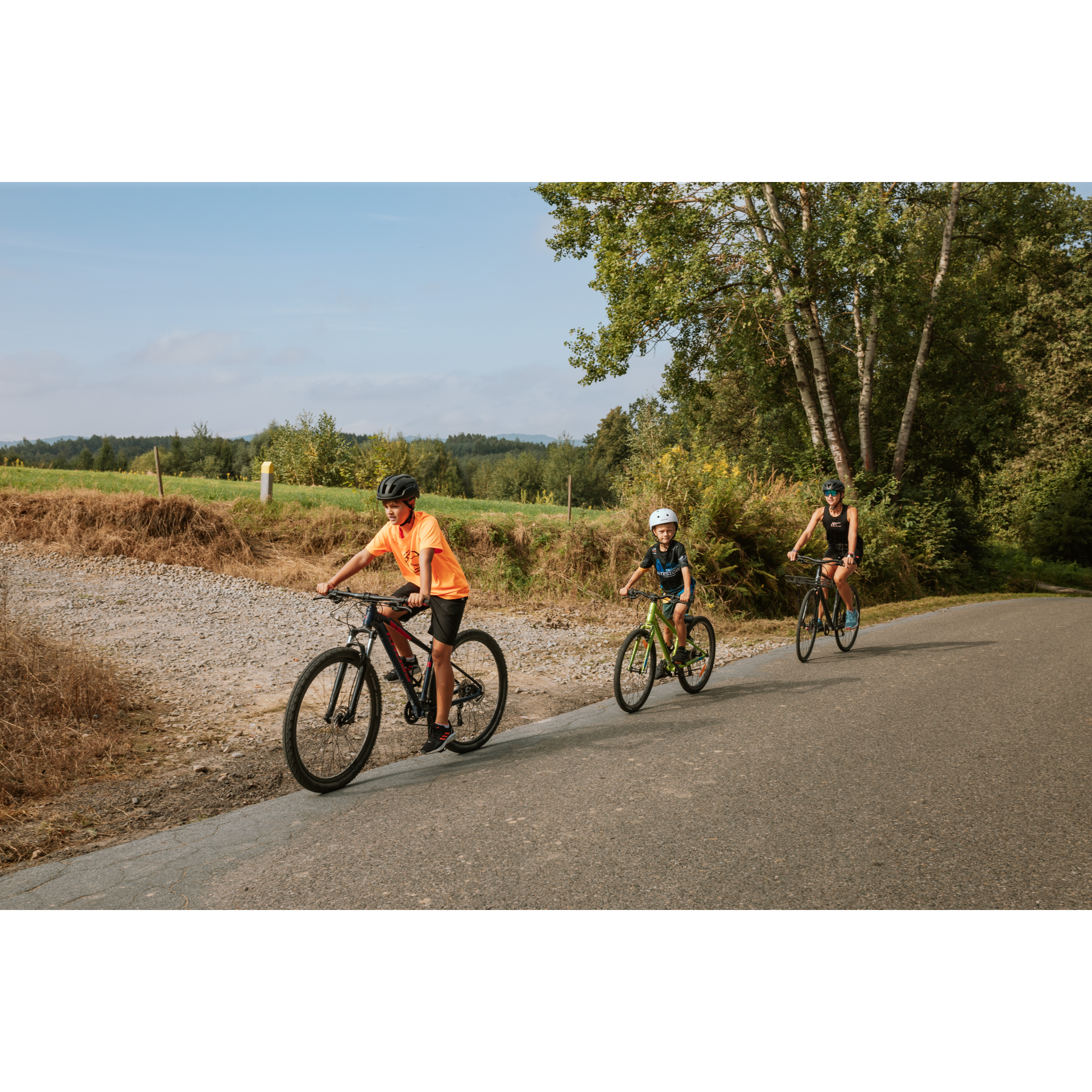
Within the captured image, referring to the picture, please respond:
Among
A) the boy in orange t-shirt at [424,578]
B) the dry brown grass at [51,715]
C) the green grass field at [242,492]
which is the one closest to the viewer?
the dry brown grass at [51,715]

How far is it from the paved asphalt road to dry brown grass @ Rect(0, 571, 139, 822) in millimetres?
1347

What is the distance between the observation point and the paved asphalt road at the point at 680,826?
12.4 ft

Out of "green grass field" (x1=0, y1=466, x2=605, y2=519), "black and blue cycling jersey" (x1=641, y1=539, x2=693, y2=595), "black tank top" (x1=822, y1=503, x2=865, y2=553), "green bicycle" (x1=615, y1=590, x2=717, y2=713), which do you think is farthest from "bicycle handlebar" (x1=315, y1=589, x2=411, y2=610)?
"green grass field" (x1=0, y1=466, x2=605, y2=519)

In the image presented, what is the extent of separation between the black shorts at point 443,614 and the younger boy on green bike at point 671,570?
2.30 m

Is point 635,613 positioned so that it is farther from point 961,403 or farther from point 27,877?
point 961,403

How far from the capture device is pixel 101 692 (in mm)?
6836

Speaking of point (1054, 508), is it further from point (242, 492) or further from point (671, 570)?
point (671, 570)

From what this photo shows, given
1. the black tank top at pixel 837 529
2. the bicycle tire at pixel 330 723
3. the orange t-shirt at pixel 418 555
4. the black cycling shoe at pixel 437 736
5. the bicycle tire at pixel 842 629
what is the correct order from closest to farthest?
the bicycle tire at pixel 330 723 < the orange t-shirt at pixel 418 555 < the black cycling shoe at pixel 437 736 < the bicycle tire at pixel 842 629 < the black tank top at pixel 837 529

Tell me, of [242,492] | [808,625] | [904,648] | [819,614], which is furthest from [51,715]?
[242,492]

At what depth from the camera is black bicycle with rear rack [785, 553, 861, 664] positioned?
9.84 meters

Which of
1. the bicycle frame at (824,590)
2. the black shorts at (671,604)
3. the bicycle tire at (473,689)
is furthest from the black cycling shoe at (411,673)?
the bicycle frame at (824,590)

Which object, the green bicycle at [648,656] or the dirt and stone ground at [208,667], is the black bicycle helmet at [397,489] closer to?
the dirt and stone ground at [208,667]

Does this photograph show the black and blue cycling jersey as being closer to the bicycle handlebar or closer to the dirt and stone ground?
the dirt and stone ground

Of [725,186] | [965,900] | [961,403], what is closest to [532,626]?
[965,900]
